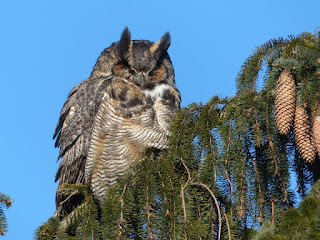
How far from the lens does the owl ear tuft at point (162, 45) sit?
3.84 m

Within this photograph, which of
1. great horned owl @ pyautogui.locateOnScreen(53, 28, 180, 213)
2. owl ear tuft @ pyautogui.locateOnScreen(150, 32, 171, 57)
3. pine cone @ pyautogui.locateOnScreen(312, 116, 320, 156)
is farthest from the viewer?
owl ear tuft @ pyautogui.locateOnScreen(150, 32, 171, 57)

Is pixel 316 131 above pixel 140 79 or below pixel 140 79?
below

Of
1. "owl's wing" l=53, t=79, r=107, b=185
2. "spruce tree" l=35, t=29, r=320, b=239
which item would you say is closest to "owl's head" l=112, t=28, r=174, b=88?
"owl's wing" l=53, t=79, r=107, b=185

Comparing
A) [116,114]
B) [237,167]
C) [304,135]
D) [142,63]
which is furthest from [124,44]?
[304,135]

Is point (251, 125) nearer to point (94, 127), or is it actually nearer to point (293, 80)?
point (293, 80)

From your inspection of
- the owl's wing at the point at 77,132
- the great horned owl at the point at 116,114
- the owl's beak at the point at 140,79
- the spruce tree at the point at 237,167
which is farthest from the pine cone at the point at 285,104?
the owl's wing at the point at 77,132

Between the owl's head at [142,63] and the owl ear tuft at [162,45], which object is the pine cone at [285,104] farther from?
the owl ear tuft at [162,45]

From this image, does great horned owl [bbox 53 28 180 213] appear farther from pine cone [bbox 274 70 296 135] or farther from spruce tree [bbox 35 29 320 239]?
pine cone [bbox 274 70 296 135]

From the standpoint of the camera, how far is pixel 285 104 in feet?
7.92

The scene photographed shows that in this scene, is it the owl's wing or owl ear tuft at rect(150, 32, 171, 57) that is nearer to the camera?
the owl's wing

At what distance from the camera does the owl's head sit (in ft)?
12.1

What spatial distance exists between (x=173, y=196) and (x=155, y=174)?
197 mm

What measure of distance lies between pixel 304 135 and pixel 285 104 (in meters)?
0.17

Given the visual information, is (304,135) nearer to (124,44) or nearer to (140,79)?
(140,79)
